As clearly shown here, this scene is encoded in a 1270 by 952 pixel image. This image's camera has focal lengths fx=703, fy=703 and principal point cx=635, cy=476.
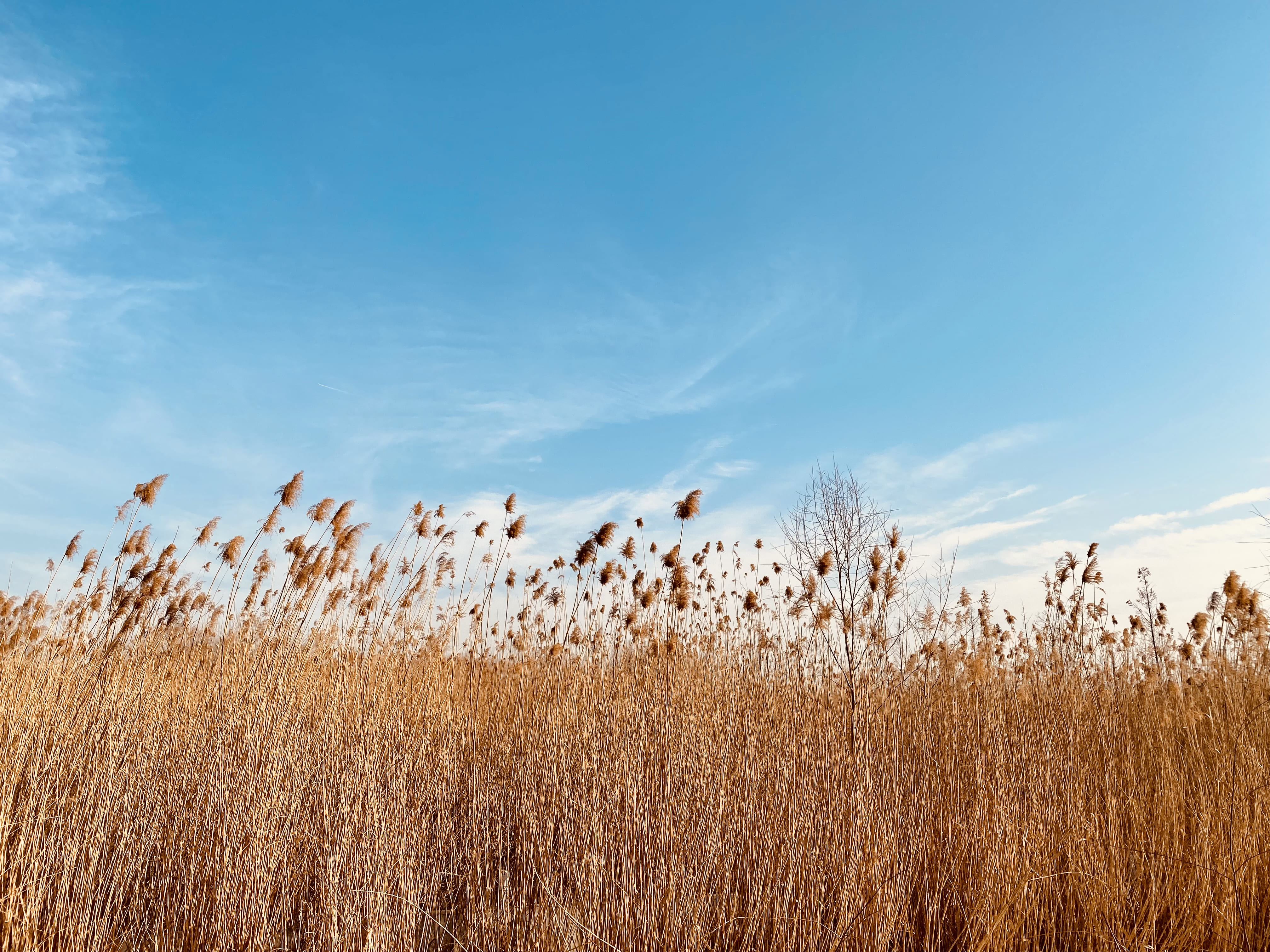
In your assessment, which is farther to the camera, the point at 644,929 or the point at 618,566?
the point at 618,566

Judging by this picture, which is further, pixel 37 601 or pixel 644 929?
→ pixel 37 601

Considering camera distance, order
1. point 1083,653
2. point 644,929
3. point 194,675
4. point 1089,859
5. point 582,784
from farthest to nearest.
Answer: point 194,675
point 1083,653
point 582,784
point 1089,859
point 644,929

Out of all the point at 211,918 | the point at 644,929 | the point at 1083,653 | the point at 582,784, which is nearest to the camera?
the point at 644,929

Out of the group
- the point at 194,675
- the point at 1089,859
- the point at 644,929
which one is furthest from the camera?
the point at 194,675

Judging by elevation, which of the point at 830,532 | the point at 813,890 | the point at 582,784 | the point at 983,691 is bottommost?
the point at 813,890

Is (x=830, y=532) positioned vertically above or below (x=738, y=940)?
above

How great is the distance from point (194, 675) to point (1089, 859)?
8129mm

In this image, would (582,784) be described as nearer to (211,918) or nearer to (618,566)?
(211,918)

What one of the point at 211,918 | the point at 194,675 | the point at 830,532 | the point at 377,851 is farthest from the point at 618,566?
the point at 194,675

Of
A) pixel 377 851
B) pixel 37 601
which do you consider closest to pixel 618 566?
pixel 377 851

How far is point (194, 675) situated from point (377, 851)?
16.2ft

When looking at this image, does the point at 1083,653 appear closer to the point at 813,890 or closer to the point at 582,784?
the point at 813,890

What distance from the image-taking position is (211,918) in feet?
12.2

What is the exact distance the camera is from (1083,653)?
22.3ft
